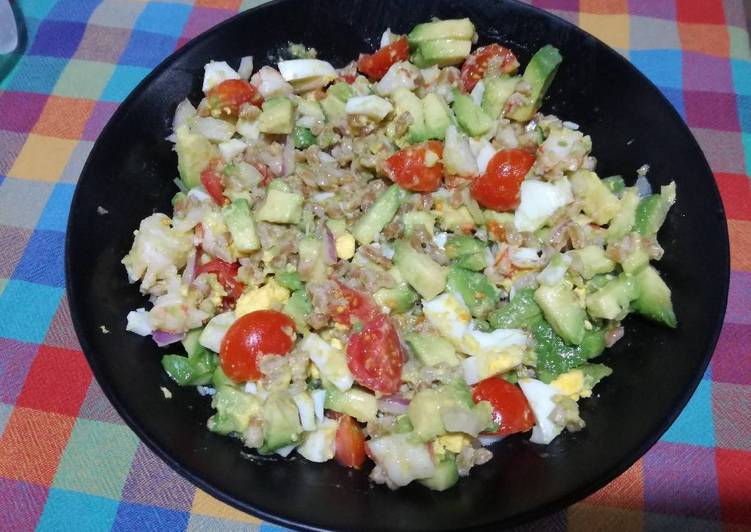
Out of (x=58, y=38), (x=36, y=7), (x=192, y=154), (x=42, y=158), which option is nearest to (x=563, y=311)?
(x=192, y=154)

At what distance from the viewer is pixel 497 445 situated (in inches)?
69.4

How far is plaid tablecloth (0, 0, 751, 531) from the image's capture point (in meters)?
1.88

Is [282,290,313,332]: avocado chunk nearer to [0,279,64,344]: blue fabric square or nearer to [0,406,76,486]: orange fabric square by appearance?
[0,406,76,486]: orange fabric square

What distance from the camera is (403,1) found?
7.43ft

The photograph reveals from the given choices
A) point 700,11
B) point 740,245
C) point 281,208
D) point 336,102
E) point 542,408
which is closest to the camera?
point 542,408

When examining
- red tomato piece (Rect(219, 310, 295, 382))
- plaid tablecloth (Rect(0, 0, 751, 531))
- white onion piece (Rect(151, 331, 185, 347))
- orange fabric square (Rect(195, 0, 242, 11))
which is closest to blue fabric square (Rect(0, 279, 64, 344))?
plaid tablecloth (Rect(0, 0, 751, 531))

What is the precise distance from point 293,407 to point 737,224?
1.76m

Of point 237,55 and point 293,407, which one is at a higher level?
point 237,55

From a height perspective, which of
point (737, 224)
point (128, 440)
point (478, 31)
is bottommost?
point (128, 440)

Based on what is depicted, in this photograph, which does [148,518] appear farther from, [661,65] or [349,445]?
[661,65]

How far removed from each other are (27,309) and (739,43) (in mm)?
3102

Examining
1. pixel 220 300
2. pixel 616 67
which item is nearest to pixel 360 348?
pixel 220 300

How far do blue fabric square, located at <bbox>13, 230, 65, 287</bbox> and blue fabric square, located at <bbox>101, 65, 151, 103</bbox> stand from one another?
72 cm

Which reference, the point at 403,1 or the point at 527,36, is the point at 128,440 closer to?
the point at 403,1
